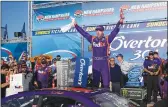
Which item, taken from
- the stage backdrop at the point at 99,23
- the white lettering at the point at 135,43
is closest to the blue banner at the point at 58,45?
the stage backdrop at the point at 99,23

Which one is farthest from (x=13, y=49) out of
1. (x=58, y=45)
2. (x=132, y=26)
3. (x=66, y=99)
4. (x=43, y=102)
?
(x=66, y=99)

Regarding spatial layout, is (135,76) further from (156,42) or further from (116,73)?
(156,42)

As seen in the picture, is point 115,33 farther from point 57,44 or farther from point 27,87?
point 27,87

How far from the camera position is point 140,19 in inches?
379

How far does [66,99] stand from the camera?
548cm

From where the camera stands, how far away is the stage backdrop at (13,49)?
11.4 metres

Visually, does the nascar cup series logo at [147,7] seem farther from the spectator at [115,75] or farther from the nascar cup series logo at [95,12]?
the spectator at [115,75]

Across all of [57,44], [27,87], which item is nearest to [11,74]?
[27,87]

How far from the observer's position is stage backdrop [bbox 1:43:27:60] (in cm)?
1139

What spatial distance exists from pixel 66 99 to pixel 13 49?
641 centimetres

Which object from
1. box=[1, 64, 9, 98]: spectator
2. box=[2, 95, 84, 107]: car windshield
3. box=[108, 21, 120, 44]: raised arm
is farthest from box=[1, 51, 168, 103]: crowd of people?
box=[2, 95, 84, 107]: car windshield

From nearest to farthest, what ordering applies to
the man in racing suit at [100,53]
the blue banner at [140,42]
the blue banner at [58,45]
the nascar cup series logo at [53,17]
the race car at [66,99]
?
the race car at [66,99], the blue banner at [140,42], the man in racing suit at [100,53], the blue banner at [58,45], the nascar cup series logo at [53,17]

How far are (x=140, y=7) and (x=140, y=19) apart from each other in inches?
12.5

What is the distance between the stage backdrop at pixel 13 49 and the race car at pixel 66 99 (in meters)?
5.52
